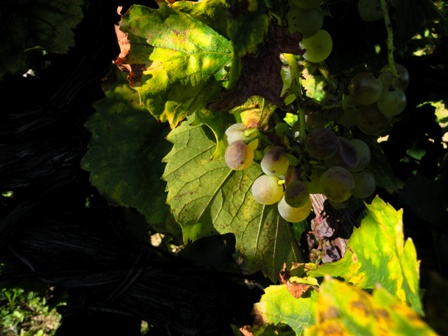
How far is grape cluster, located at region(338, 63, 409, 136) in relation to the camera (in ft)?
2.21

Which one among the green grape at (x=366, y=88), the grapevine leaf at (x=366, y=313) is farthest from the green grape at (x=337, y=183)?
the grapevine leaf at (x=366, y=313)

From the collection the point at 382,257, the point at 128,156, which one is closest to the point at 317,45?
the point at 382,257

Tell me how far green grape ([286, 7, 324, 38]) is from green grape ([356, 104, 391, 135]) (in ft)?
0.46

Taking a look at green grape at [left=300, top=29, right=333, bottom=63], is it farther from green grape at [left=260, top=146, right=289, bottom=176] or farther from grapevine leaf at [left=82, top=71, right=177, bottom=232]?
grapevine leaf at [left=82, top=71, right=177, bottom=232]

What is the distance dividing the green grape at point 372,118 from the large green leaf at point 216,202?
17cm

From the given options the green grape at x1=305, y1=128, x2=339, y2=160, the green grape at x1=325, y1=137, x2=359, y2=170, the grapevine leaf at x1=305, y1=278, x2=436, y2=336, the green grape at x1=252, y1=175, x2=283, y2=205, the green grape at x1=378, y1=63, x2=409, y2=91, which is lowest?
the green grape at x1=252, y1=175, x2=283, y2=205

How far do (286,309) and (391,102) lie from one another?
0.31 m

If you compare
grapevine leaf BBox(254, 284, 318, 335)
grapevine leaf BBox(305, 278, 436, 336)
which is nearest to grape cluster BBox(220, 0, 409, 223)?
grapevine leaf BBox(254, 284, 318, 335)

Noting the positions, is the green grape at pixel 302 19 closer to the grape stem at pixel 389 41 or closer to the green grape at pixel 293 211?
the grape stem at pixel 389 41

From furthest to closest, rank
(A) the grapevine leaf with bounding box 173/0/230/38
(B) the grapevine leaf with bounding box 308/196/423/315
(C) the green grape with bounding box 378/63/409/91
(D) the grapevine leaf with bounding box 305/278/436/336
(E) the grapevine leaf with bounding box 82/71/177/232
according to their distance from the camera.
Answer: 1. (E) the grapevine leaf with bounding box 82/71/177/232
2. (C) the green grape with bounding box 378/63/409/91
3. (A) the grapevine leaf with bounding box 173/0/230/38
4. (B) the grapevine leaf with bounding box 308/196/423/315
5. (D) the grapevine leaf with bounding box 305/278/436/336

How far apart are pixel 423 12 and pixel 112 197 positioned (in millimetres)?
593

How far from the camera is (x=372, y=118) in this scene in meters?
0.70

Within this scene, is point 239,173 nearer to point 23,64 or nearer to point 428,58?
point 23,64

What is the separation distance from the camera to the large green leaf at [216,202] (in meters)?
0.79
